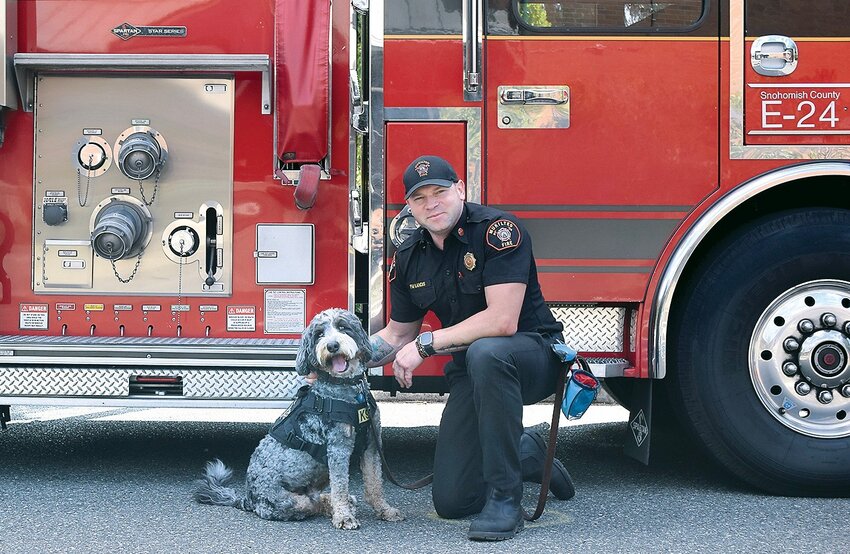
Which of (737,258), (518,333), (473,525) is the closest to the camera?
(473,525)

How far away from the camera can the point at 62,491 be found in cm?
438

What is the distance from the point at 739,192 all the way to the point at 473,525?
70.4 inches

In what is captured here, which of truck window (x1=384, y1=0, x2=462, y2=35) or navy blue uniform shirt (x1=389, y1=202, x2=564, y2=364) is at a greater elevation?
truck window (x1=384, y1=0, x2=462, y2=35)

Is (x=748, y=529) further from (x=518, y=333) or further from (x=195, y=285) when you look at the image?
(x=195, y=285)

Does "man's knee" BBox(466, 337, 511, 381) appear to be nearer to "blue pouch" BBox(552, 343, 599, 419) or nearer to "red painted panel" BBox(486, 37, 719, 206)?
"blue pouch" BBox(552, 343, 599, 419)

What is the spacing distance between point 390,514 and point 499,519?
476 mm

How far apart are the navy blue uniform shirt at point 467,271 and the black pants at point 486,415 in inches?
6.2

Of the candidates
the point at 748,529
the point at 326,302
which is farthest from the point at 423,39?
the point at 748,529

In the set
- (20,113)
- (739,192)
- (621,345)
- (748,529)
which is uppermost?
(20,113)

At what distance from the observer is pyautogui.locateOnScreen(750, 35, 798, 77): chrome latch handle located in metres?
4.23

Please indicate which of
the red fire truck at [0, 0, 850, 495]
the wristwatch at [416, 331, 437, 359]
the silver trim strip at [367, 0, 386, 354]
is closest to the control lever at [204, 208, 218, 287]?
the red fire truck at [0, 0, 850, 495]

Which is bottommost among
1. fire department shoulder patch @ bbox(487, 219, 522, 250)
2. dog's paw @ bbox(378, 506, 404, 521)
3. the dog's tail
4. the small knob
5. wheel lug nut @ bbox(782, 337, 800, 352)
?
dog's paw @ bbox(378, 506, 404, 521)

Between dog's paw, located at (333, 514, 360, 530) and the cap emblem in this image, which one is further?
the cap emblem

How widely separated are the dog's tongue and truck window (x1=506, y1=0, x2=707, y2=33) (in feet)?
5.38
